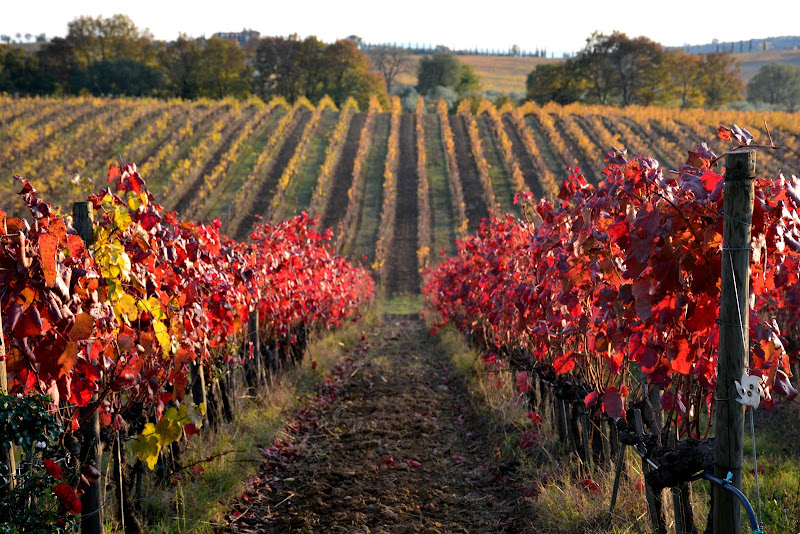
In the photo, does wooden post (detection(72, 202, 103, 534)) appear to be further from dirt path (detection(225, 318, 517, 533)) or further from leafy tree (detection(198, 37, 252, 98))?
leafy tree (detection(198, 37, 252, 98))

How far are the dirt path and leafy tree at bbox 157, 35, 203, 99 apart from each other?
61108mm

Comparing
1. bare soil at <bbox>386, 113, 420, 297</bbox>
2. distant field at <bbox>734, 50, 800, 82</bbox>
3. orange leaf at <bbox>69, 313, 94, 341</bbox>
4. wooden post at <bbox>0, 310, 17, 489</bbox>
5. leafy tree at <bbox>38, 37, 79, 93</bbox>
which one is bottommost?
bare soil at <bbox>386, 113, 420, 297</bbox>

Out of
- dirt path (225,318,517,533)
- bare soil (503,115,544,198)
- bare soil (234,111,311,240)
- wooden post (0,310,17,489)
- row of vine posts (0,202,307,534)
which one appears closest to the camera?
wooden post (0,310,17,489)

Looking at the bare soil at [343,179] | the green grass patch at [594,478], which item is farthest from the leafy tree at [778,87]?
the green grass patch at [594,478]

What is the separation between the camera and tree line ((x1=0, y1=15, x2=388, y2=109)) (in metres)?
60.8

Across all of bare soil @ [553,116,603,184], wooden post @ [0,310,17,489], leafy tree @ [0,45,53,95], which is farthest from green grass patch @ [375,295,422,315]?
leafy tree @ [0,45,53,95]

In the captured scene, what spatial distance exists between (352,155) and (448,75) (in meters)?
49.7

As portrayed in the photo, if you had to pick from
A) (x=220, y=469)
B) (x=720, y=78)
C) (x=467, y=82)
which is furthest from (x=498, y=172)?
(x=467, y=82)

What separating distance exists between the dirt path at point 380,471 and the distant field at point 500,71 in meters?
106

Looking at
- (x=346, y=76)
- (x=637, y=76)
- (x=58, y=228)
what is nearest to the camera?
(x=58, y=228)

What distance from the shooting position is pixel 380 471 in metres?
5.91

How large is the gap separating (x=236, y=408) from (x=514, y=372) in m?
3.33

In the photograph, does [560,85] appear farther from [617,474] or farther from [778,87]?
[617,474]

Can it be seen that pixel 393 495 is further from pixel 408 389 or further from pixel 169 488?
pixel 408 389
